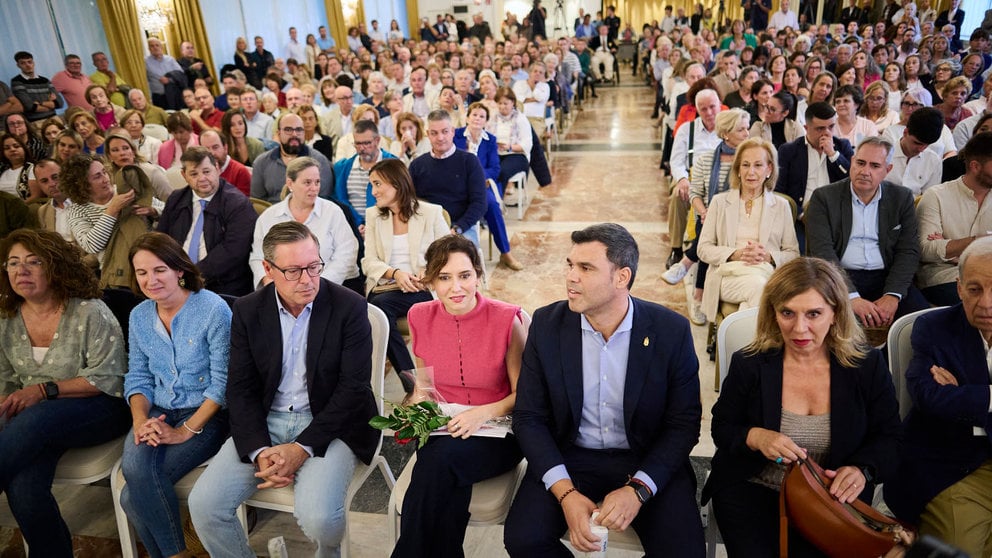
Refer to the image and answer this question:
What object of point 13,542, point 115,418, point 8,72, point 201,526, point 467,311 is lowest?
point 13,542

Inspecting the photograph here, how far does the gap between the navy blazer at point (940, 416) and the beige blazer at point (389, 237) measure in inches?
86.8

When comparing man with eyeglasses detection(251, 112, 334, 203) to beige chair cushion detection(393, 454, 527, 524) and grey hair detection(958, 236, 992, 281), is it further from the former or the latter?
grey hair detection(958, 236, 992, 281)

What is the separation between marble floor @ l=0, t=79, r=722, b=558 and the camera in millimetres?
2436

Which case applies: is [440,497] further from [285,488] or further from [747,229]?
[747,229]

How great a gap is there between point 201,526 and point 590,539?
1199 millimetres

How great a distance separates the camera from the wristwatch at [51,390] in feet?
7.43

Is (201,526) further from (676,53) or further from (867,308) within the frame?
(676,53)

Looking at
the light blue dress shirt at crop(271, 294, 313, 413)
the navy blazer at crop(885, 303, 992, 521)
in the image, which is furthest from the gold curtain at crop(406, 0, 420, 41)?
the navy blazer at crop(885, 303, 992, 521)

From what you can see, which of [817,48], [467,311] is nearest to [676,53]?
[817,48]

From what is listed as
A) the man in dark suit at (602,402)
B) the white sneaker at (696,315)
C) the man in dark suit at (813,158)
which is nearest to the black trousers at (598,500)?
the man in dark suit at (602,402)

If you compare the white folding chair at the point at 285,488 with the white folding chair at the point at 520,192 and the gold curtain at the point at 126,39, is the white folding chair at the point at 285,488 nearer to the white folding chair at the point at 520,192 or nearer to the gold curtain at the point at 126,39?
the white folding chair at the point at 520,192

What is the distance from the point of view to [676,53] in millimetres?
9633

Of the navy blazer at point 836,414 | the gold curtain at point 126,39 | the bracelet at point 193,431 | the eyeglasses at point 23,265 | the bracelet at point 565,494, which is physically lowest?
the bracelet at point 565,494

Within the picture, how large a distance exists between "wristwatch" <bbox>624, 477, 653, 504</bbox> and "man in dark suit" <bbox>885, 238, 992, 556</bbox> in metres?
0.81
